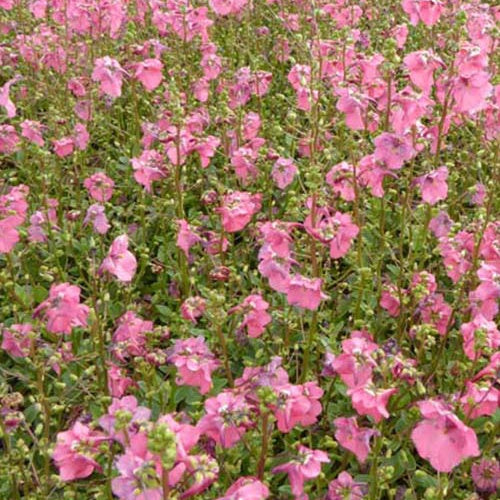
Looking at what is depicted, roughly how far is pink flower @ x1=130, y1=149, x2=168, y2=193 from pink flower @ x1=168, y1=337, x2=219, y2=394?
3.49ft

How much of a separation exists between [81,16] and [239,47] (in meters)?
1.18

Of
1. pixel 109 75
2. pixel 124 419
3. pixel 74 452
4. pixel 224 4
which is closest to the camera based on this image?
pixel 124 419

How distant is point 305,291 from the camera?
8.30 ft

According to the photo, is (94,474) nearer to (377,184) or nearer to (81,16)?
(377,184)

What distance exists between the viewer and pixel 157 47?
14.0ft

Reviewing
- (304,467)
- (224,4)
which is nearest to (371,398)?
(304,467)

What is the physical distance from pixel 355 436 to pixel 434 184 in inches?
38.0

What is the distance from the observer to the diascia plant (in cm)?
211

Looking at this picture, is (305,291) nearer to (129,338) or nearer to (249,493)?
(129,338)

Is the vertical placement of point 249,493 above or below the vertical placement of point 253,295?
above

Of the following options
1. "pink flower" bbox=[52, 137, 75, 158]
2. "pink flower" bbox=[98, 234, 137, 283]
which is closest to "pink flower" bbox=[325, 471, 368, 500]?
"pink flower" bbox=[98, 234, 137, 283]

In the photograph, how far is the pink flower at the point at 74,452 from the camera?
187cm

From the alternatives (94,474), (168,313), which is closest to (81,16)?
(168,313)

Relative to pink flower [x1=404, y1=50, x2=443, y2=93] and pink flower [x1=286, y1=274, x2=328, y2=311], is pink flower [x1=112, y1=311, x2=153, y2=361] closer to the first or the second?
pink flower [x1=286, y1=274, x2=328, y2=311]
